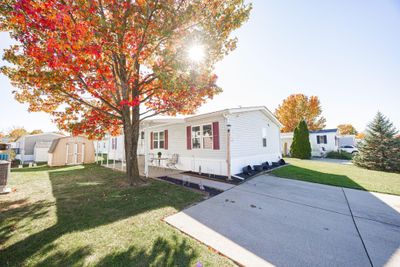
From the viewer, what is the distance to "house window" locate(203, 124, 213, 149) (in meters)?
9.22

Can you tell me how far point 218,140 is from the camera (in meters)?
8.70

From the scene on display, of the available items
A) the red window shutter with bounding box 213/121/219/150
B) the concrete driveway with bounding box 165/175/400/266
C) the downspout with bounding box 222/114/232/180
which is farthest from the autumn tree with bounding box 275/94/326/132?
the concrete driveway with bounding box 165/175/400/266

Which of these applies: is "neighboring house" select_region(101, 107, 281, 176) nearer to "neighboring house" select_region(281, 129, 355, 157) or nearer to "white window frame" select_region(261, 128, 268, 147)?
"white window frame" select_region(261, 128, 268, 147)

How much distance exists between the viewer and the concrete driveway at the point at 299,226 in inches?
104

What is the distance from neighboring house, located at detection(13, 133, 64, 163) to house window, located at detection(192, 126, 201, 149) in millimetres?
20123

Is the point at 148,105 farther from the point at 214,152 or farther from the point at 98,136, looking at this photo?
the point at 214,152

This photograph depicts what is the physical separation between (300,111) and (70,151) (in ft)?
125

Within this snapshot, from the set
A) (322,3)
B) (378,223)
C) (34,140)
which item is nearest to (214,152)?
(378,223)

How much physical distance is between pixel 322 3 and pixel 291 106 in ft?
93.7

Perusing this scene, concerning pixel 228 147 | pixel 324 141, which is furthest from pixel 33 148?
pixel 324 141

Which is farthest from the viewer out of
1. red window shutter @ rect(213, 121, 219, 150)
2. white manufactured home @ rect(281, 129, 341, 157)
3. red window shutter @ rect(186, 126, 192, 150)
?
white manufactured home @ rect(281, 129, 341, 157)

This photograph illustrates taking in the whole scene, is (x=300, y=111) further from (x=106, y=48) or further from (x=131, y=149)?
(x=106, y=48)

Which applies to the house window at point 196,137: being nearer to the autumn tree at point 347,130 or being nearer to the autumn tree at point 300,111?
the autumn tree at point 300,111

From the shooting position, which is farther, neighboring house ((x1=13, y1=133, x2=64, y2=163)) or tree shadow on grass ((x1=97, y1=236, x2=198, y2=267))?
neighboring house ((x1=13, y1=133, x2=64, y2=163))
